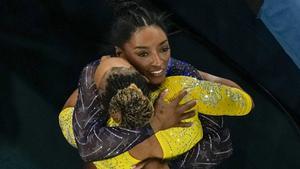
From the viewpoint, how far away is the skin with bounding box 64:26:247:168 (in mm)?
1003

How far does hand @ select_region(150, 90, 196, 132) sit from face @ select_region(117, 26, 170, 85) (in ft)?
0.23

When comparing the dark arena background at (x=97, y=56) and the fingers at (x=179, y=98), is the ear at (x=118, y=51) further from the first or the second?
the dark arena background at (x=97, y=56)

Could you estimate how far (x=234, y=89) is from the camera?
1.16 meters

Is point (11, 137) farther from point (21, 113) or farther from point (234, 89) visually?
point (234, 89)

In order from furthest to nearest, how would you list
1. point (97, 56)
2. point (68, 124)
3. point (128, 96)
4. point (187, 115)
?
point (97, 56)
point (68, 124)
point (187, 115)
point (128, 96)

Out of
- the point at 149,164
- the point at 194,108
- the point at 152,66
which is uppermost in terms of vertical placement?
the point at 152,66

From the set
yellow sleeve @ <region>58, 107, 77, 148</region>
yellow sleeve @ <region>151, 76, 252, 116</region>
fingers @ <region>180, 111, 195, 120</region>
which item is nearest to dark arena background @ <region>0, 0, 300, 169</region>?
yellow sleeve @ <region>58, 107, 77, 148</region>

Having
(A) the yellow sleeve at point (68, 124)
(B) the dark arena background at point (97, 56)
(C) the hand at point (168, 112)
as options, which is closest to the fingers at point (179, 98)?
(C) the hand at point (168, 112)

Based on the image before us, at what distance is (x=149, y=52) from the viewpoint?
1059 millimetres

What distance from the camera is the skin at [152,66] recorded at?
100cm

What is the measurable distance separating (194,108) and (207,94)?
0.13 ft

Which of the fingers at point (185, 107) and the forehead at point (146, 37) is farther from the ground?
the forehead at point (146, 37)

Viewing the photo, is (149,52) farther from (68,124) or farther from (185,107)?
(68,124)

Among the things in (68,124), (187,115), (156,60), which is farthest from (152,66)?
(68,124)
